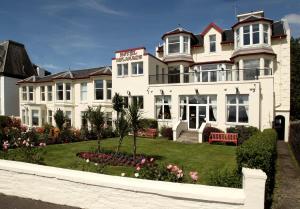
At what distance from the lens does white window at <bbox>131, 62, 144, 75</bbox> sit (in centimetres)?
2646

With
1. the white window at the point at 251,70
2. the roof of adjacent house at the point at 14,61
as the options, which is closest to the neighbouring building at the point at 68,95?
the roof of adjacent house at the point at 14,61

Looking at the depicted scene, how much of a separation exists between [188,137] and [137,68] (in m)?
9.51

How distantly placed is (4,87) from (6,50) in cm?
757

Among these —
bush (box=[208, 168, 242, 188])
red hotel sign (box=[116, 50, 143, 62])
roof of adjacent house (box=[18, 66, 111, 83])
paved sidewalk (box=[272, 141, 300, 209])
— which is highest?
red hotel sign (box=[116, 50, 143, 62])

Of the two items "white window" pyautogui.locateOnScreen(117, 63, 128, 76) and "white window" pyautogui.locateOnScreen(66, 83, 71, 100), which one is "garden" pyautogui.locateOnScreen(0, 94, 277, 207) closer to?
"white window" pyautogui.locateOnScreen(117, 63, 128, 76)

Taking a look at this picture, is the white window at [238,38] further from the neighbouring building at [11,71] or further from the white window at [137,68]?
the neighbouring building at [11,71]

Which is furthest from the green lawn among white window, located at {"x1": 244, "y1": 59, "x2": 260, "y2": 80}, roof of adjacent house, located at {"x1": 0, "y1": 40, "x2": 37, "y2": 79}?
roof of adjacent house, located at {"x1": 0, "y1": 40, "x2": 37, "y2": 79}

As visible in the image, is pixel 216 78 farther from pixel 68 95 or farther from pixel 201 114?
pixel 68 95

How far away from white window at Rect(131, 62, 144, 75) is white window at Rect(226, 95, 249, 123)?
31.5 feet

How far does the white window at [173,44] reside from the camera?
2917 centimetres

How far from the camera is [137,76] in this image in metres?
26.5

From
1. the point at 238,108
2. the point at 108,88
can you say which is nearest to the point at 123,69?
the point at 108,88

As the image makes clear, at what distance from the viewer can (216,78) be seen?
84.1 feet

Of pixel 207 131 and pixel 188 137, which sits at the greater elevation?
pixel 207 131
